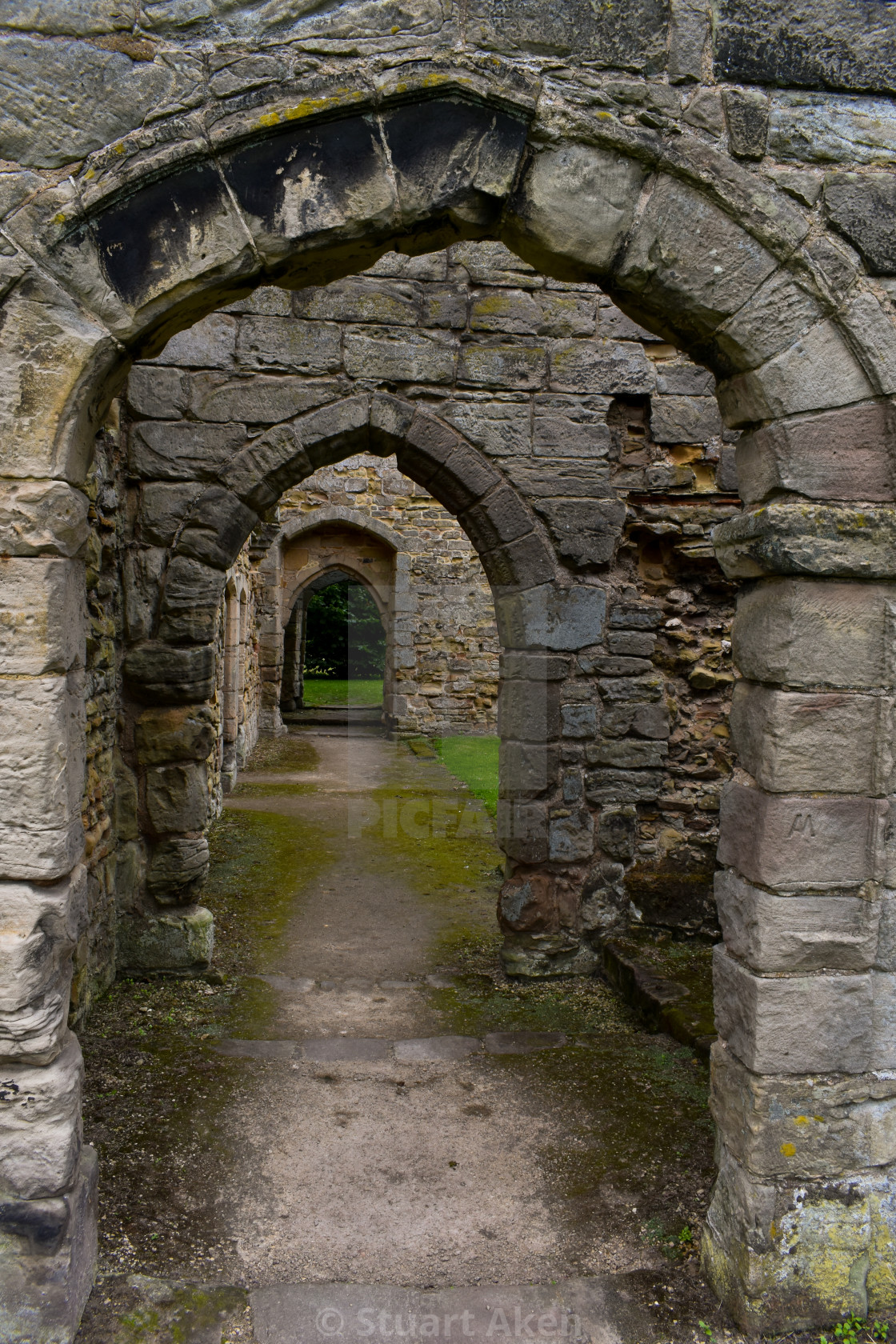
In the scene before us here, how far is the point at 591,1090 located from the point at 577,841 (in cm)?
162

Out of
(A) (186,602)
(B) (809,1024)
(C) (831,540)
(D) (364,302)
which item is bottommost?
(B) (809,1024)

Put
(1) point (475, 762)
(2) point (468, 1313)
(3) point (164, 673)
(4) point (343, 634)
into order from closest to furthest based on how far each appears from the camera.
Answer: (2) point (468, 1313) < (3) point (164, 673) < (1) point (475, 762) < (4) point (343, 634)

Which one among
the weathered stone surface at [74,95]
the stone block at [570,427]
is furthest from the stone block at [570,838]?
the weathered stone surface at [74,95]

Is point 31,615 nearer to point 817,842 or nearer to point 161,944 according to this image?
point 817,842

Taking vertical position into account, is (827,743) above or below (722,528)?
below

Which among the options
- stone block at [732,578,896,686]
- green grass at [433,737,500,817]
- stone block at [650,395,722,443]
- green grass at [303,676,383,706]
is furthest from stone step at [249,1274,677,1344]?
green grass at [303,676,383,706]

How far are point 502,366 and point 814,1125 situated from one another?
4094 mm

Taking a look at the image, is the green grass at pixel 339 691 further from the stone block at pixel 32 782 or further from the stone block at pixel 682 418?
the stone block at pixel 32 782

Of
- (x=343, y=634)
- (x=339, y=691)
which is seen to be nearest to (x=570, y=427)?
(x=339, y=691)

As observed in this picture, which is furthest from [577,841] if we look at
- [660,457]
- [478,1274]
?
[478,1274]

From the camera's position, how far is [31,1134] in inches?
83.7

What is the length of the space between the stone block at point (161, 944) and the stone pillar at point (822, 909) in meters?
3.29

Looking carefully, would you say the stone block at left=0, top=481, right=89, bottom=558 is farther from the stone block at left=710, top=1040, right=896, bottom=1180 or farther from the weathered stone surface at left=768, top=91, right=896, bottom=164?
the stone block at left=710, top=1040, right=896, bottom=1180

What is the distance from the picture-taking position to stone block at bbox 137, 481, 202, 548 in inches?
191
